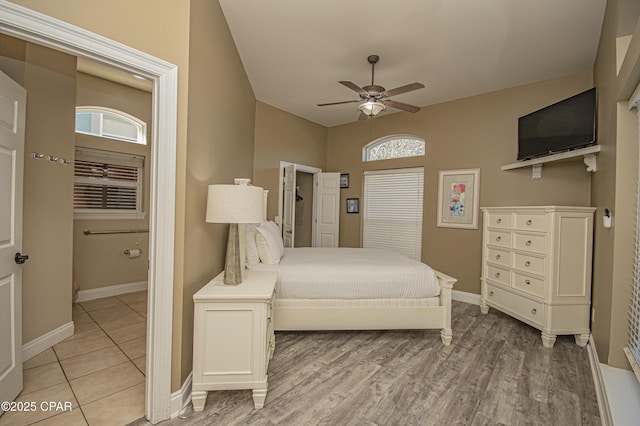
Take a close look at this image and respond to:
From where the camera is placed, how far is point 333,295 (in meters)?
2.52

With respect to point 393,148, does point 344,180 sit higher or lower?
lower

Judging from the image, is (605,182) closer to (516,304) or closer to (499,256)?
(499,256)

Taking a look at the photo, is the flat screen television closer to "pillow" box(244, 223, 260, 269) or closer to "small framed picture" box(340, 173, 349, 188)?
"small framed picture" box(340, 173, 349, 188)

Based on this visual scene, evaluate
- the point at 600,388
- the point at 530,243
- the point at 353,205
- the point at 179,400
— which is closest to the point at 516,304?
the point at 530,243

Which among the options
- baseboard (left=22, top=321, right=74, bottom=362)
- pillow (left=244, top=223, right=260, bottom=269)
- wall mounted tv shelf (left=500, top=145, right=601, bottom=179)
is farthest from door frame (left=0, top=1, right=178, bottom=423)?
wall mounted tv shelf (left=500, top=145, right=601, bottom=179)

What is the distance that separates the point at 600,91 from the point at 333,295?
3144 mm

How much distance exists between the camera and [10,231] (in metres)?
1.62

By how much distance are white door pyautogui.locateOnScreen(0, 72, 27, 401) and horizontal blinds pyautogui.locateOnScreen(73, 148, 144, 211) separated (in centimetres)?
217

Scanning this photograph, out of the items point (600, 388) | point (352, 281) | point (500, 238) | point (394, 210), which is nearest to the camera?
point (600, 388)

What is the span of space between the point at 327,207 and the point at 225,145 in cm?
294

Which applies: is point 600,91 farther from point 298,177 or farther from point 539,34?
point 298,177

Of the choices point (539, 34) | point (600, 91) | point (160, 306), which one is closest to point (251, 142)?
point (160, 306)

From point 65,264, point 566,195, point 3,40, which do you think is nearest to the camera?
point 3,40

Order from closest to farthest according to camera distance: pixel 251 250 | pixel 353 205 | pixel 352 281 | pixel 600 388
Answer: pixel 600 388 → pixel 352 281 → pixel 251 250 → pixel 353 205
